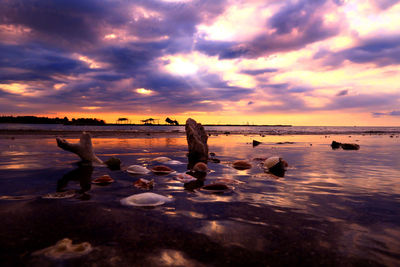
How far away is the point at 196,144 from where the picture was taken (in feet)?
29.6

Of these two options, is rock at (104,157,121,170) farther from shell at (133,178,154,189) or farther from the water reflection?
shell at (133,178,154,189)

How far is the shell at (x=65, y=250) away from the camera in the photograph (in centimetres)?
187

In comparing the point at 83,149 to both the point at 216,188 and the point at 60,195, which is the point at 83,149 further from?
the point at 216,188

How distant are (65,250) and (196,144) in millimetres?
7180

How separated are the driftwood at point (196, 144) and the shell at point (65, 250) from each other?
6.15 m

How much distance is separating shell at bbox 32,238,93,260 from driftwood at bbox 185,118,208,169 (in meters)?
6.15

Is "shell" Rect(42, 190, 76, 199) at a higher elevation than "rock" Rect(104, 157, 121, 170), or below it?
below

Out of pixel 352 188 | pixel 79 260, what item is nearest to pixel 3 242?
pixel 79 260

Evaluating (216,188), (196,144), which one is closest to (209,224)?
(216,188)

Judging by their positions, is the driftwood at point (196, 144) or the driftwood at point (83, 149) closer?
the driftwood at point (83, 149)

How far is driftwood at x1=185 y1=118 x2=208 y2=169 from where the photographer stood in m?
8.79

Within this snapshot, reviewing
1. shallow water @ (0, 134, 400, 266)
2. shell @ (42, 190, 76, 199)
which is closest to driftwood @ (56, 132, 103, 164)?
shallow water @ (0, 134, 400, 266)

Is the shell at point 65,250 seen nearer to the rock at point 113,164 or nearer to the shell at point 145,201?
the shell at point 145,201

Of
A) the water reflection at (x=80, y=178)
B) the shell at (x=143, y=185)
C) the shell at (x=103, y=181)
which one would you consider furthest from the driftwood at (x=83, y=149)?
the shell at (x=143, y=185)
